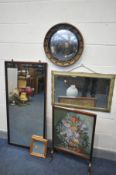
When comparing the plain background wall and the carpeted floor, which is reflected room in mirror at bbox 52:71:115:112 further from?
the carpeted floor

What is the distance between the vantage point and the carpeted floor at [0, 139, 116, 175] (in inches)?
79.1

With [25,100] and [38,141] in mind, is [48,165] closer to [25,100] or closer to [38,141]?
[38,141]

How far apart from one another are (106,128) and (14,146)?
124cm

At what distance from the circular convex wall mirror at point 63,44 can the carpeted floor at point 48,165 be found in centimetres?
115

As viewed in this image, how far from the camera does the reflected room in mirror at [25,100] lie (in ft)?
7.36

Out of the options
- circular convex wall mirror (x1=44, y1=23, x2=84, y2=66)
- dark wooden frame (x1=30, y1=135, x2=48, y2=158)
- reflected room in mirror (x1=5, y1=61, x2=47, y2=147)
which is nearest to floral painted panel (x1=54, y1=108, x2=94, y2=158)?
dark wooden frame (x1=30, y1=135, x2=48, y2=158)

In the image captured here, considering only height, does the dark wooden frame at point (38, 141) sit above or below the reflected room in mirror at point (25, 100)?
below

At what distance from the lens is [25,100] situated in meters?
2.34

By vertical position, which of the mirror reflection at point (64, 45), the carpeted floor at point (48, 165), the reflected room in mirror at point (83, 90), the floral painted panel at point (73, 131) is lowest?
the carpeted floor at point (48, 165)

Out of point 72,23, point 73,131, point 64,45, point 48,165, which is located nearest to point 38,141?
point 48,165

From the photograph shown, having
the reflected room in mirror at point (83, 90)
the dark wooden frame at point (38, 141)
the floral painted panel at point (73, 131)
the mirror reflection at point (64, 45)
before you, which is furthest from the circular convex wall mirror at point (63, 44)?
the dark wooden frame at point (38, 141)

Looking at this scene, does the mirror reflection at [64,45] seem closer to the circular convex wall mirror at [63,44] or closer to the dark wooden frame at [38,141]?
the circular convex wall mirror at [63,44]

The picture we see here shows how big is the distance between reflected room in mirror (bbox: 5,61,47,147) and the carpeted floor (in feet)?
0.77

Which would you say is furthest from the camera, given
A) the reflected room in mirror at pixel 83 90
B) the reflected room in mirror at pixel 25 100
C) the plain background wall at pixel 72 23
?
the reflected room in mirror at pixel 25 100
